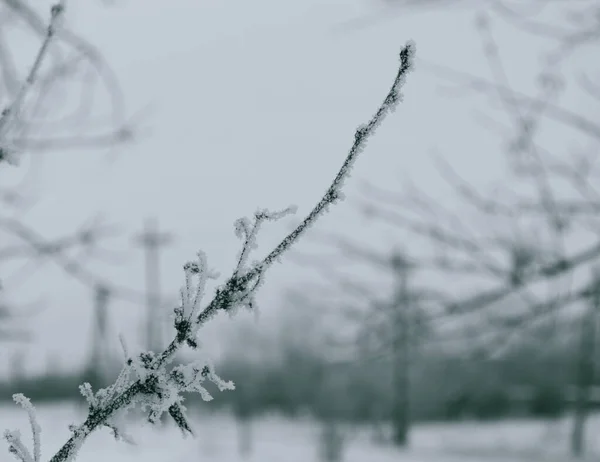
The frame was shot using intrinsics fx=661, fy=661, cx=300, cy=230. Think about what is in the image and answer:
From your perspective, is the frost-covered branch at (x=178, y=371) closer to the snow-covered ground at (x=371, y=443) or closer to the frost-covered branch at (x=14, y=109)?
the frost-covered branch at (x=14, y=109)

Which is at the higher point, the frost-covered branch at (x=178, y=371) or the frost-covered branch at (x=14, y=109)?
the frost-covered branch at (x=14, y=109)

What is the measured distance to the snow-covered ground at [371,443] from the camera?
1911 centimetres

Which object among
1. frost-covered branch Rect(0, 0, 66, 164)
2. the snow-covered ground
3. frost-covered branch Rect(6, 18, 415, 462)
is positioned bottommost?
the snow-covered ground

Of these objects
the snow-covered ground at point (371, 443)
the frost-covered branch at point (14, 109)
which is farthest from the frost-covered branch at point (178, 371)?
the snow-covered ground at point (371, 443)

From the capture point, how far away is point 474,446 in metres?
26.9

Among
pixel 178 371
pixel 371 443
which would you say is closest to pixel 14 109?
pixel 178 371

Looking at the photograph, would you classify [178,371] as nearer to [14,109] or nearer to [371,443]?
[14,109]

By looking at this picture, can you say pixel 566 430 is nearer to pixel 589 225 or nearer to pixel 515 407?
pixel 515 407

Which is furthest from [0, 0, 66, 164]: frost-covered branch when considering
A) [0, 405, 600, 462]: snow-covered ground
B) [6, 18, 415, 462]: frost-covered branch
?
[0, 405, 600, 462]: snow-covered ground

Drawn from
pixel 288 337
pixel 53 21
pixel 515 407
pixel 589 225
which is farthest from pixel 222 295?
pixel 288 337

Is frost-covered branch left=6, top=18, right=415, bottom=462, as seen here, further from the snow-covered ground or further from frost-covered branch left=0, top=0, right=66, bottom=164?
the snow-covered ground

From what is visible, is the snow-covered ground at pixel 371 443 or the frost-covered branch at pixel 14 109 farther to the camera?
the snow-covered ground at pixel 371 443

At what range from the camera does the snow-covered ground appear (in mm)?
19109

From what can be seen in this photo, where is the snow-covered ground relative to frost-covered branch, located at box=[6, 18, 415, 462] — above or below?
below
